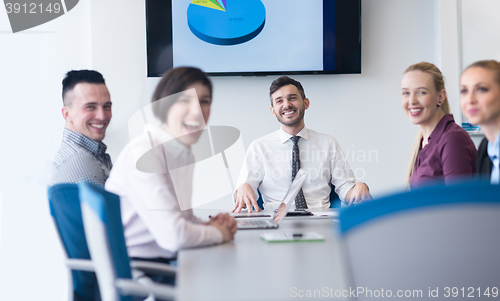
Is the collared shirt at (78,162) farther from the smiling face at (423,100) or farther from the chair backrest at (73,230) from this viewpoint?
the smiling face at (423,100)

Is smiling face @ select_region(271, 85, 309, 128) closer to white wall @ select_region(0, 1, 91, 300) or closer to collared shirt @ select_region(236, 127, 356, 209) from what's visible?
collared shirt @ select_region(236, 127, 356, 209)

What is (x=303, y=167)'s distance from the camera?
2902 millimetres

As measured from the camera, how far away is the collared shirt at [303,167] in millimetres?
2857

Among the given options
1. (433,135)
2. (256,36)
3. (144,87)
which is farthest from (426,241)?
(144,87)

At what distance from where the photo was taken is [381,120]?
12.1 feet

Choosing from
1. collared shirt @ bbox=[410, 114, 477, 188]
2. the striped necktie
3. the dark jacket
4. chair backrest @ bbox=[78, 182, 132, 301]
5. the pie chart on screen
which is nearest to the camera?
chair backrest @ bbox=[78, 182, 132, 301]

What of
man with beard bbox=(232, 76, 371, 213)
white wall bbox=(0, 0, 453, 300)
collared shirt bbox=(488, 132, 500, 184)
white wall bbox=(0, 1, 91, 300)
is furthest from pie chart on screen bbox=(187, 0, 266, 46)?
collared shirt bbox=(488, 132, 500, 184)

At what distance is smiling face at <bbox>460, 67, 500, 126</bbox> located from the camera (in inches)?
51.4

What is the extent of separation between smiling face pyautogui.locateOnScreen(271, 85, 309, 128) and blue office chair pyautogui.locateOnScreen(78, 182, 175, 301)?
2016 millimetres

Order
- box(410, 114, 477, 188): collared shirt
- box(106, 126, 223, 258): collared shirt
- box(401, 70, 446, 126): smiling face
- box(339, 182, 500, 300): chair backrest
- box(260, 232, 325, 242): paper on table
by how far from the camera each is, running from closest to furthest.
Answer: box(339, 182, 500, 300): chair backrest, box(106, 126, 223, 258): collared shirt, box(260, 232, 325, 242): paper on table, box(410, 114, 477, 188): collared shirt, box(401, 70, 446, 126): smiling face

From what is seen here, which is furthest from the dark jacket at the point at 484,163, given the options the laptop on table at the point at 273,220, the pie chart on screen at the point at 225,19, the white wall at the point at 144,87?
the pie chart on screen at the point at 225,19

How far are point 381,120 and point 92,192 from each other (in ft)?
10.1

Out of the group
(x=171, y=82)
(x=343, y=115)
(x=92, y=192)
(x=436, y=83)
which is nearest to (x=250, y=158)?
(x=343, y=115)

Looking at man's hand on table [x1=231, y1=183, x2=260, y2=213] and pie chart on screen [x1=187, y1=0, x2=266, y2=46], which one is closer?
man's hand on table [x1=231, y1=183, x2=260, y2=213]
